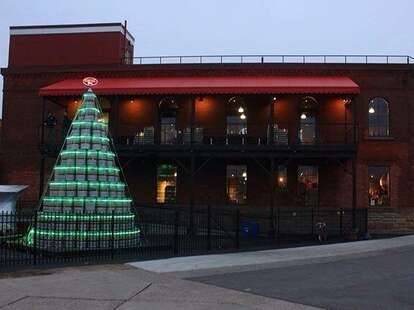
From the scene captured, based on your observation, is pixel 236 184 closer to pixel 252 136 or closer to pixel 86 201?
pixel 252 136

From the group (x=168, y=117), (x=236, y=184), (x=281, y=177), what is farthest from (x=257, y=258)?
(x=168, y=117)

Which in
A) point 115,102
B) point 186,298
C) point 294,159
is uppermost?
point 115,102

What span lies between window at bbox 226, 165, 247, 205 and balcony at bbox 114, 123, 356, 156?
170cm

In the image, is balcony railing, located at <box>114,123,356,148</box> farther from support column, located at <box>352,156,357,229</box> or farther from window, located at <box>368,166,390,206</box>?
window, located at <box>368,166,390,206</box>

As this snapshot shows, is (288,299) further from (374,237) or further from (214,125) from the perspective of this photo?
(214,125)

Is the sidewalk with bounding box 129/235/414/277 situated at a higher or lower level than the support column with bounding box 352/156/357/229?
lower

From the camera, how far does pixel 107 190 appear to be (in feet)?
60.5

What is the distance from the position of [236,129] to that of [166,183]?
4.60m

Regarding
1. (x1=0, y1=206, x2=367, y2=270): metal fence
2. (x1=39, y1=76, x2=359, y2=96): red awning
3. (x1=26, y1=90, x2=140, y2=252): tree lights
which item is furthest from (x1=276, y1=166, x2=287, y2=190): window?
(x1=26, y1=90, x2=140, y2=252): tree lights

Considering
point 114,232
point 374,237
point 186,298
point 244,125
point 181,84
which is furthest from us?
point 244,125

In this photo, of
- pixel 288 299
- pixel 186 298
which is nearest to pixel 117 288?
pixel 186 298

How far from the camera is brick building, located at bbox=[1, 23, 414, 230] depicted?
27.4 m

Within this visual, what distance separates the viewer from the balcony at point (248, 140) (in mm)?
26328

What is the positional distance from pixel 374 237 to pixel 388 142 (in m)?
5.48
